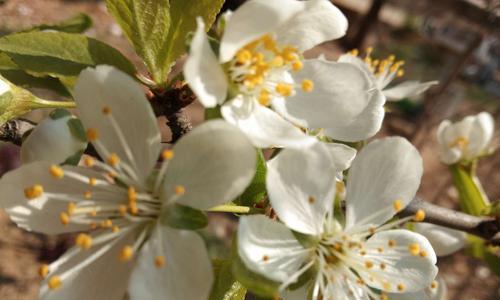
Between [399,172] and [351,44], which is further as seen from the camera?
[351,44]

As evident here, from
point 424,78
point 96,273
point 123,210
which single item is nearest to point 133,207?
point 123,210

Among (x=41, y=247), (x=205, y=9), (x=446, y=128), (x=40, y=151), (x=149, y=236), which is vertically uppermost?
(x=205, y=9)

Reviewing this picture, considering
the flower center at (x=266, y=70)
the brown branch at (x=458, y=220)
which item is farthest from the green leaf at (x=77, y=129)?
the brown branch at (x=458, y=220)

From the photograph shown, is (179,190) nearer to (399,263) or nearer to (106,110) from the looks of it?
(106,110)

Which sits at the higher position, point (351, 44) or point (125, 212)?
point (125, 212)

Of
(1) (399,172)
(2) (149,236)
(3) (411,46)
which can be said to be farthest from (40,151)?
(3) (411,46)

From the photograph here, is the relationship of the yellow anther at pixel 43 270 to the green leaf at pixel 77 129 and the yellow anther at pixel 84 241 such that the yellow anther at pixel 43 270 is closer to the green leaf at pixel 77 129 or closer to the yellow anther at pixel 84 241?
the yellow anther at pixel 84 241

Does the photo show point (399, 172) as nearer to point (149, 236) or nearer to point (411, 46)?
point (149, 236)
